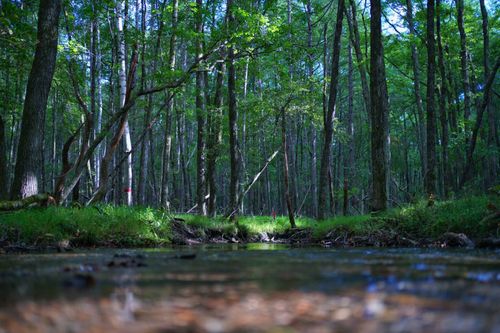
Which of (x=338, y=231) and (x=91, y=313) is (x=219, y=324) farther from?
(x=338, y=231)

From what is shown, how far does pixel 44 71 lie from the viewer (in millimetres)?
9195

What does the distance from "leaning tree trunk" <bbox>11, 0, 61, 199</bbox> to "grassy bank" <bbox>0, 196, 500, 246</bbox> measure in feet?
3.76

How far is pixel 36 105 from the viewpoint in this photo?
9.12 metres

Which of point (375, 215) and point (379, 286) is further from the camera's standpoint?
point (375, 215)

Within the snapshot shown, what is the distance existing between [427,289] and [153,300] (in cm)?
144

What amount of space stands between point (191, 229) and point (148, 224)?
7.36 ft

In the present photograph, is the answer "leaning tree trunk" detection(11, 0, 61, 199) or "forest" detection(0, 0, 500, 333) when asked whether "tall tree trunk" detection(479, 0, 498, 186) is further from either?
"leaning tree trunk" detection(11, 0, 61, 199)

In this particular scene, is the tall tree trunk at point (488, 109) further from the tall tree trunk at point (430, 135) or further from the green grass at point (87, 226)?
the green grass at point (87, 226)

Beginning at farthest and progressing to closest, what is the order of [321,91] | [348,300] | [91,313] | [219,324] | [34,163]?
[321,91] → [34,163] → [348,300] → [91,313] → [219,324]

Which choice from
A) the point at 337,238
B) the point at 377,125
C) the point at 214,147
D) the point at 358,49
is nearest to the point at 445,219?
the point at 337,238

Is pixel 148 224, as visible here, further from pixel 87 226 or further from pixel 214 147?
pixel 214 147

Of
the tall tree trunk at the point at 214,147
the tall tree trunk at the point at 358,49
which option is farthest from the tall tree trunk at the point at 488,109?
the tall tree trunk at the point at 214,147

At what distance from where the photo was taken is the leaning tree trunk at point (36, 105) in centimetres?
873

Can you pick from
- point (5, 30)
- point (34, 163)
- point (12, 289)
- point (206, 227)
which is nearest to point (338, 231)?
point (206, 227)
